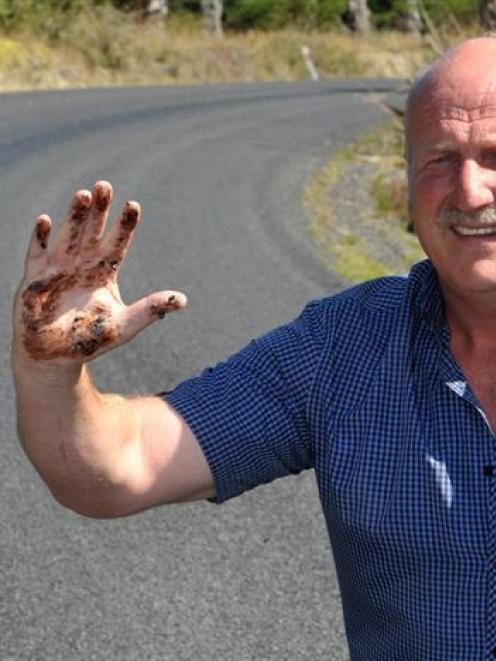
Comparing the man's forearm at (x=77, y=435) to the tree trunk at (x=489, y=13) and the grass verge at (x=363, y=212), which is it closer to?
the grass verge at (x=363, y=212)

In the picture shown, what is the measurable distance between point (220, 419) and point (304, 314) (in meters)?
0.28

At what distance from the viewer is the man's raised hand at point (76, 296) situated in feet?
7.50

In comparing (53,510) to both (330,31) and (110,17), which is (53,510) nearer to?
(110,17)

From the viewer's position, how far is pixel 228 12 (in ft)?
143

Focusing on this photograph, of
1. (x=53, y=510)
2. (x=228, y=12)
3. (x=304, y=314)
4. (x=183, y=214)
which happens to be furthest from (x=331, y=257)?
(x=228, y=12)

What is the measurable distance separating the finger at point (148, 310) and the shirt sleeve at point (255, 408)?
0.32m

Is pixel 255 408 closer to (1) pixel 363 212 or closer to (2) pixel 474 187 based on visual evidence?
(2) pixel 474 187

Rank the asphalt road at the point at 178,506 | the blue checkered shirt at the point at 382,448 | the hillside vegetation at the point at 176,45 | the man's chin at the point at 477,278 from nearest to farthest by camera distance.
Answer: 1. the blue checkered shirt at the point at 382,448
2. the man's chin at the point at 477,278
3. the asphalt road at the point at 178,506
4. the hillside vegetation at the point at 176,45

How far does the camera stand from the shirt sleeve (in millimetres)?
2633

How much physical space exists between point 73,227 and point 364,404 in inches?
25.1

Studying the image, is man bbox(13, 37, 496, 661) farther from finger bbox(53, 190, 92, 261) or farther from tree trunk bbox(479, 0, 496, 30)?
tree trunk bbox(479, 0, 496, 30)

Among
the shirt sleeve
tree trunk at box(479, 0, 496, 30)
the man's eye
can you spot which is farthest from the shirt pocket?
tree trunk at box(479, 0, 496, 30)

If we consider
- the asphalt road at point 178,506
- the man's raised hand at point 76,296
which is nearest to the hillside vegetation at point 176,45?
the asphalt road at point 178,506

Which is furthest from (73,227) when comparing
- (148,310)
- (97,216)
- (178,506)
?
(178,506)
